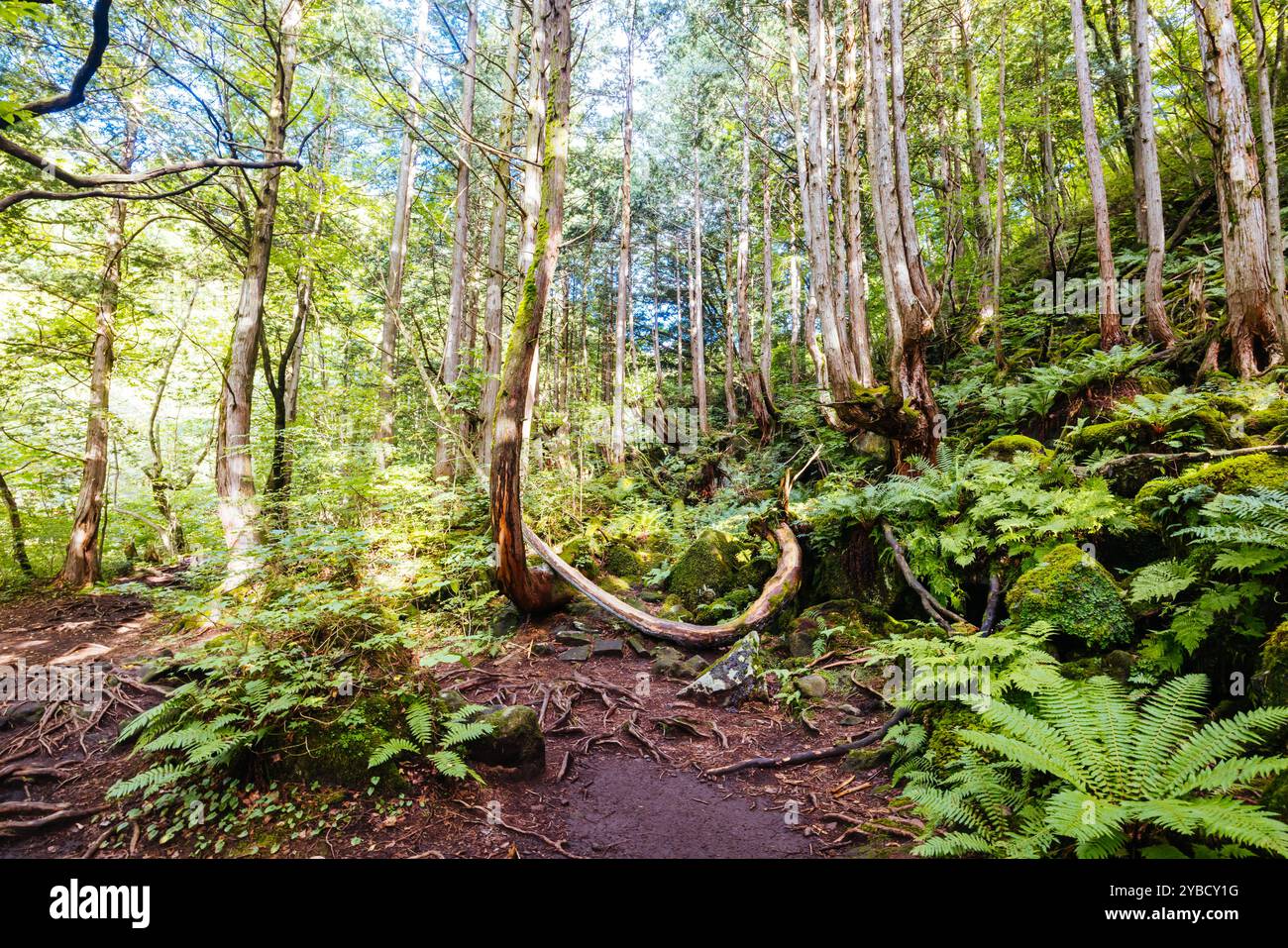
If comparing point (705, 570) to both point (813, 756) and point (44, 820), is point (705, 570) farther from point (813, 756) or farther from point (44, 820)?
point (44, 820)

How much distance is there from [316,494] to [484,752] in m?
7.08

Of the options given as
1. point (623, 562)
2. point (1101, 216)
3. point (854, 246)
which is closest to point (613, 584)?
point (623, 562)

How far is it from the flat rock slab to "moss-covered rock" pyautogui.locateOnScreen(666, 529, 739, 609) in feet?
12.5

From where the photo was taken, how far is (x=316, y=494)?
9.28 metres

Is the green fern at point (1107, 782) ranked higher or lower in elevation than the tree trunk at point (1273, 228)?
lower

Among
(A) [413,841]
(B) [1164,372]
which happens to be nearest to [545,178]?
(A) [413,841]

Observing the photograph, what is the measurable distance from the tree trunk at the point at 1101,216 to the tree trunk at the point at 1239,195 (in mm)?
2279

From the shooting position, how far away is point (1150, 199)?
9164 millimetres

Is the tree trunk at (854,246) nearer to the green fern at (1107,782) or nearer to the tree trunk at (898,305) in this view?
the tree trunk at (898,305)

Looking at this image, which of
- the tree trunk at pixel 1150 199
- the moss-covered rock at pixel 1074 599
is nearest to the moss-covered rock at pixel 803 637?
the moss-covered rock at pixel 1074 599

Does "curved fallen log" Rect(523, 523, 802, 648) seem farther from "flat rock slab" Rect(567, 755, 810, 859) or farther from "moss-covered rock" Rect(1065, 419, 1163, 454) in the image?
"moss-covered rock" Rect(1065, 419, 1163, 454)

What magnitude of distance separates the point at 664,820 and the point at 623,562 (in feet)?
21.7

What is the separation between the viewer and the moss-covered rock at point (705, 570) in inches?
325
